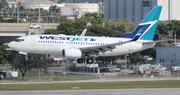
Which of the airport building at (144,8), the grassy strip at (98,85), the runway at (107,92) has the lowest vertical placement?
the runway at (107,92)

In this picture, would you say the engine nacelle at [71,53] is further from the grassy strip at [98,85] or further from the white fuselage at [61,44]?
the grassy strip at [98,85]

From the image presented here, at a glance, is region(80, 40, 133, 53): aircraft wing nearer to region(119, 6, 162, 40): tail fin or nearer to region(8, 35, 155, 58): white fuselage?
region(8, 35, 155, 58): white fuselage

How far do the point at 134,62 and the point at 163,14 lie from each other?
225 feet

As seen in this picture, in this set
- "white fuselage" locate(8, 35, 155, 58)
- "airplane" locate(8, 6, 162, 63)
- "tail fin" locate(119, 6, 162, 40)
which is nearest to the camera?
"white fuselage" locate(8, 35, 155, 58)

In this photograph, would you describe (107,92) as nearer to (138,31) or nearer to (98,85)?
(98,85)

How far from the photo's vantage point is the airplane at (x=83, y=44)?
90312mm

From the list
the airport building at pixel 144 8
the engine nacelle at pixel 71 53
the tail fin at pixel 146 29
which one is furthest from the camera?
the airport building at pixel 144 8

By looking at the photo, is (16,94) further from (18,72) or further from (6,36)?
(6,36)

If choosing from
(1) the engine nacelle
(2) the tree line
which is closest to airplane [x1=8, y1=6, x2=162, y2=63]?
(1) the engine nacelle

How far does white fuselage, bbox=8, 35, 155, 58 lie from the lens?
90.1 meters

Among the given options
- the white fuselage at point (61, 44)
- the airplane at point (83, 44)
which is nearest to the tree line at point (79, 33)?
the airplane at point (83, 44)

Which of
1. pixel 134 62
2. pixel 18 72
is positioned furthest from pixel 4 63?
pixel 134 62

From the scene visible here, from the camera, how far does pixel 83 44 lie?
9356 cm

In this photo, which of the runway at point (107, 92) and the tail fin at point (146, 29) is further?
the tail fin at point (146, 29)
